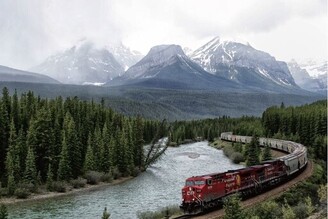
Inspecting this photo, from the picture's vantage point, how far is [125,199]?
2776 inches

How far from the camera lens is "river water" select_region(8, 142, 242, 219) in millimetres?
60938

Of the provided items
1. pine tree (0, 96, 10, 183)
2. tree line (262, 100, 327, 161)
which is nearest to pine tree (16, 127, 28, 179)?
pine tree (0, 96, 10, 183)

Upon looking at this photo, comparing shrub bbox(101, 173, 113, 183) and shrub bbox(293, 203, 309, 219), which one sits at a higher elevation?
shrub bbox(293, 203, 309, 219)

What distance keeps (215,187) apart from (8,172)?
4181 cm

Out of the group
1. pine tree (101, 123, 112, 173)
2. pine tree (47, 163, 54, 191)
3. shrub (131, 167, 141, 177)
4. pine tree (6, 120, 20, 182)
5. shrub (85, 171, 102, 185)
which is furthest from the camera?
shrub (131, 167, 141, 177)

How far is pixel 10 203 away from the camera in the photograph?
68812 millimetres

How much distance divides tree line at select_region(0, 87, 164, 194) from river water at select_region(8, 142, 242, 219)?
21.9 feet

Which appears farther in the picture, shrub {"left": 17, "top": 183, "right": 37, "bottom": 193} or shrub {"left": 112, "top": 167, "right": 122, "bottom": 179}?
shrub {"left": 112, "top": 167, "right": 122, "bottom": 179}

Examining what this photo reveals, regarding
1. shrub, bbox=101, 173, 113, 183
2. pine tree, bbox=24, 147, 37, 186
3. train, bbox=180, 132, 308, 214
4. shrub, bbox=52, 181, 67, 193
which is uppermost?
train, bbox=180, 132, 308, 214

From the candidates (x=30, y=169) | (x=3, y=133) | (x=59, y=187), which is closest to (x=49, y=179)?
(x=59, y=187)

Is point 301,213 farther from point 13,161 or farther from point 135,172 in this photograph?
point 13,161

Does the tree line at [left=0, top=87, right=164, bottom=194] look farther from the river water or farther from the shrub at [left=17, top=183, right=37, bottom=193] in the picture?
the river water

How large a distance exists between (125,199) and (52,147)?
23610mm

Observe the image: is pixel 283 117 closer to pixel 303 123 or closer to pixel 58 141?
pixel 303 123
